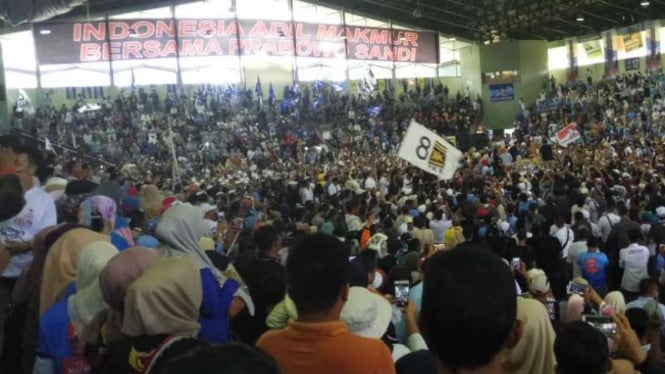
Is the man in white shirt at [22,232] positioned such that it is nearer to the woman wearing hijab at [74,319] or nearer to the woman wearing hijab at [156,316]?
the woman wearing hijab at [74,319]

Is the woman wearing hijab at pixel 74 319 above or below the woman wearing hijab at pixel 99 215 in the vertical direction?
below

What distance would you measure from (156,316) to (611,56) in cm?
2982

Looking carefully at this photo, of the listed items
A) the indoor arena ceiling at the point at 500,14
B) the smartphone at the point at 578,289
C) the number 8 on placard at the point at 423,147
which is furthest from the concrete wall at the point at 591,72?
the smartphone at the point at 578,289

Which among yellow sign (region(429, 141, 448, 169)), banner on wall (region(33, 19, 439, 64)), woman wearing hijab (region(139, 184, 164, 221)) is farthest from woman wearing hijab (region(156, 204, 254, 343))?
banner on wall (region(33, 19, 439, 64))

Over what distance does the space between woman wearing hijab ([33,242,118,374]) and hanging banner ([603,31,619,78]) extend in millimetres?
29220

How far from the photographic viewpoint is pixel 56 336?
3.09m

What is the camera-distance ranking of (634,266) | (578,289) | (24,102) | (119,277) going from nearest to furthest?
A: (119,277)
(578,289)
(634,266)
(24,102)

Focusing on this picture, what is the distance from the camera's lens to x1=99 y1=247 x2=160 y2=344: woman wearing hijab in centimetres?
251

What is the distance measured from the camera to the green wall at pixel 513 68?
3061 centimetres

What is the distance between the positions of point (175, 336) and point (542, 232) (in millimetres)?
5409

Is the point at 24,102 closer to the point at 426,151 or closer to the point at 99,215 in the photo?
the point at 426,151

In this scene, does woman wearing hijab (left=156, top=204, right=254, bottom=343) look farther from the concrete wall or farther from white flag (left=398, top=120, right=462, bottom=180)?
the concrete wall

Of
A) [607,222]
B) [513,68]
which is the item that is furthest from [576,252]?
[513,68]

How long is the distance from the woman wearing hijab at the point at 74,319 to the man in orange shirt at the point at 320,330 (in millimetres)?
1074
